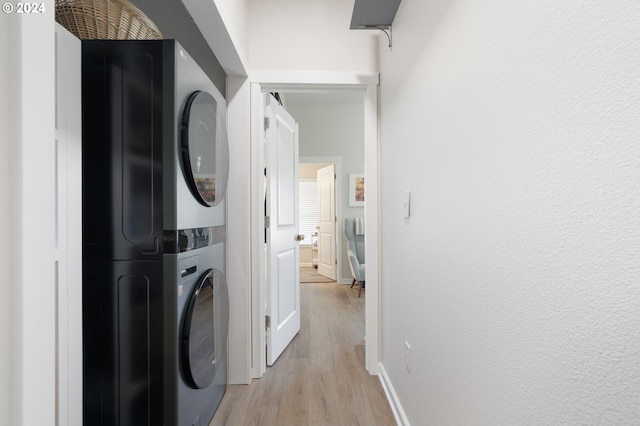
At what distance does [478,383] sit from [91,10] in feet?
6.13

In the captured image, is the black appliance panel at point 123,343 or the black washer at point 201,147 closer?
the black appliance panel at point 123,343

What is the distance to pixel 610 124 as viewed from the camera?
18.3 inches

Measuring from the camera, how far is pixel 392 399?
1733 mm

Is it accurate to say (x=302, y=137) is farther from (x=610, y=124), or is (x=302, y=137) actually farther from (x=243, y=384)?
(x=610, y=124)

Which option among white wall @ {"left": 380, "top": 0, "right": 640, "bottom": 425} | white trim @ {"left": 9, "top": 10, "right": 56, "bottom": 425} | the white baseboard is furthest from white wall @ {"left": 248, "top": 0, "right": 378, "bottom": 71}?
the white baseboard

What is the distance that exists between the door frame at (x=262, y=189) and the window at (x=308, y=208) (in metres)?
5.23

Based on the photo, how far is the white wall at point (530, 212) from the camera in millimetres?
456

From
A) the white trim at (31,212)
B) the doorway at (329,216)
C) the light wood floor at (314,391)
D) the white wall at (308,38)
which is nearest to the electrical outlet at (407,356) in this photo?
the light wood floor at (314,391)

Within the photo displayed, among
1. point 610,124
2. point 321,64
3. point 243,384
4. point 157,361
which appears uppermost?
point 321,64

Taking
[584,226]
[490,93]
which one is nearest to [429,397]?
[584,226]

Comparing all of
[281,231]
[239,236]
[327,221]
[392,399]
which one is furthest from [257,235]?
[327,221]

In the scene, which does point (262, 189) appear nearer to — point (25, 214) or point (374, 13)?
point (374, 13)

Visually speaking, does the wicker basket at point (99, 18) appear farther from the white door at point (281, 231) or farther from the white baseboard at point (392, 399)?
the white baseboard at point (392, 399)

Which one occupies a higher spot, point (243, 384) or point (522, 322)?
point (522, 322)
